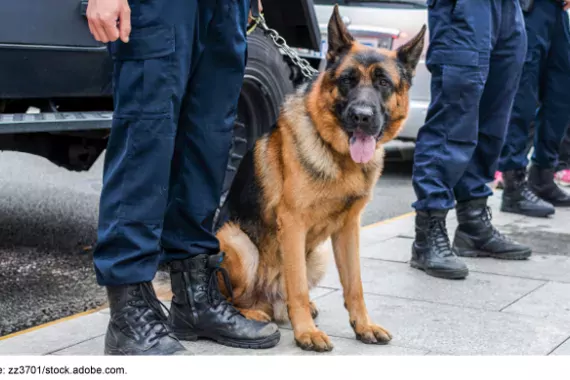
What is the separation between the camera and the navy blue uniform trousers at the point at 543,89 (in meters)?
5.54

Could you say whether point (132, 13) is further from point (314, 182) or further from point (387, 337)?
point (387, 337)

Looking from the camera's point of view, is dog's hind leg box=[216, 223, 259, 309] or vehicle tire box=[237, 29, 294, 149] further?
vehicle tire box=[237, 29, 294, 149]

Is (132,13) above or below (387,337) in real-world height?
above

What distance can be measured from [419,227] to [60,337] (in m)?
2.03

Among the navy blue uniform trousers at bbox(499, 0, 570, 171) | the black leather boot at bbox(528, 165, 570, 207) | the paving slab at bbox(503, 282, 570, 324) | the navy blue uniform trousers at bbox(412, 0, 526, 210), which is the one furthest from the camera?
the black leather boot at bbox(528, 165, 570, 207)

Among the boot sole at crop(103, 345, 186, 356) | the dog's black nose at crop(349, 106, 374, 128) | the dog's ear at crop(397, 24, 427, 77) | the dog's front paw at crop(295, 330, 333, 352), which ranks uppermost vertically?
the dog's ear at crop(397, 24, 427, 77)

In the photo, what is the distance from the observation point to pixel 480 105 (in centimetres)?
448

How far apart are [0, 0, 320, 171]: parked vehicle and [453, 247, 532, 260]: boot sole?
4.38 ft

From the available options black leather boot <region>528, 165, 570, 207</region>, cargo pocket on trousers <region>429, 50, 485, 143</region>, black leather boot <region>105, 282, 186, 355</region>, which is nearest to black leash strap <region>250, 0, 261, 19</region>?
cargo pocket on trousers <region>429, 50, 485, 143</region>

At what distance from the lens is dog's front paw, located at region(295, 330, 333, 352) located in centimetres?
306

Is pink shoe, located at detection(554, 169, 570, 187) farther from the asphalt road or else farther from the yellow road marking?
the yellow road marking

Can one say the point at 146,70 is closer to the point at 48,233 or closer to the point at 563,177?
the point at 48,233

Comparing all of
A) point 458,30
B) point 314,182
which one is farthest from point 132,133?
point 458,30

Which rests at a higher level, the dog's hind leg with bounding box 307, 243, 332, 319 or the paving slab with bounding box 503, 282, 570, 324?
the dog's hind leg with bounding box 307, 243, 332, 319
